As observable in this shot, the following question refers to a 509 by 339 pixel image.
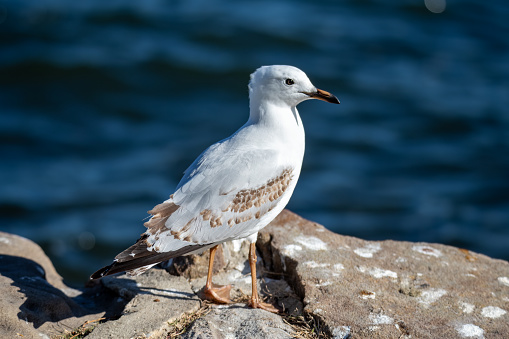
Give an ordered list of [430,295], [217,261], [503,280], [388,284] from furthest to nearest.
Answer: [217,261] → [503,280] → [388,284] → [430,295]

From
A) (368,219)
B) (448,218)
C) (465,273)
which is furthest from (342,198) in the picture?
(465,273)

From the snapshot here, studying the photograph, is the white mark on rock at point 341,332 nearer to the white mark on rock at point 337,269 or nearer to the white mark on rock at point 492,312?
the white mark on rock at point 337,269

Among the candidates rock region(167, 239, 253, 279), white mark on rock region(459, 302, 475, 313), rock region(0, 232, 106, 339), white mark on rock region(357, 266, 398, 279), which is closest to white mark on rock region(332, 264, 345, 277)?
white mark on rock region(357, 266, 398, 279)

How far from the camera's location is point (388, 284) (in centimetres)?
548

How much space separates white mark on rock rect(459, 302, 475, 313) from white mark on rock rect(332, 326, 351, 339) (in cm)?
102

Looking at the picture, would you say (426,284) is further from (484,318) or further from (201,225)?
(201,225)

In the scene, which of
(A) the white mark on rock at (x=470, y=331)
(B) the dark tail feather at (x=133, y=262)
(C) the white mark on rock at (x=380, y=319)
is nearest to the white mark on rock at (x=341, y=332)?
(C) the white mark on rock at (x=380, y=319)

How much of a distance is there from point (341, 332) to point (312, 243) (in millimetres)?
1304

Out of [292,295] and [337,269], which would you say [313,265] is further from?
[292,295]

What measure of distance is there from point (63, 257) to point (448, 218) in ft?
22.1

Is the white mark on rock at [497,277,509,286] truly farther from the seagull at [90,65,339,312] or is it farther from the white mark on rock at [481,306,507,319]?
the seagull at [90,65,339,312]

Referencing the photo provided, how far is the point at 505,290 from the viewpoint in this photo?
554 centimetres

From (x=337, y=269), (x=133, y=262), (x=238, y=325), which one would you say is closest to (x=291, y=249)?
(x=337, y=269)

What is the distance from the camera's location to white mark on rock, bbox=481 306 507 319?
514cm
